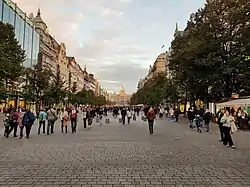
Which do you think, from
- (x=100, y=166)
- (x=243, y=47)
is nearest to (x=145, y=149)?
(x=100, y=166)

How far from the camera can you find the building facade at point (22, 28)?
58344 millimetres

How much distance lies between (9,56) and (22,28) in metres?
34.5

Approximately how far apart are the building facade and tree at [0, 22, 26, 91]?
17690 millimetres

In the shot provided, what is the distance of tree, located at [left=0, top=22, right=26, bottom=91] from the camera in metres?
32.6

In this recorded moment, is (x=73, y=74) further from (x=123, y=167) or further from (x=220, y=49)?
(x=123, y=167)

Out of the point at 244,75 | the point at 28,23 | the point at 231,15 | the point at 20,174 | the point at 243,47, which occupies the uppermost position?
the point at 28,23

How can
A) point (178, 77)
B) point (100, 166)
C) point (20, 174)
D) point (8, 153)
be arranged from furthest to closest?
1. point (178, 77)
2. point (8, 153)
3. point (100, 166)
4. point (20, 174)

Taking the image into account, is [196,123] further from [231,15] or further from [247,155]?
[231,15]

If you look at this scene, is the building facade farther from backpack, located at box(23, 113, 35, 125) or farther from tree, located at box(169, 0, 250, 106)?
backpack, located at box(23, 113, 35, 125)

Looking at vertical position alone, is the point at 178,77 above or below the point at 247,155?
above

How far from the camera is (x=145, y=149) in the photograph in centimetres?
1435

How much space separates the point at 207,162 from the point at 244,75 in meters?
31.1

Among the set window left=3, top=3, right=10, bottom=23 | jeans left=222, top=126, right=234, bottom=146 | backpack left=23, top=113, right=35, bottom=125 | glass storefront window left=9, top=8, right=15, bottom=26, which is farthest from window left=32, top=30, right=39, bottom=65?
jeans left=222, top=126, right=234, bottom=146

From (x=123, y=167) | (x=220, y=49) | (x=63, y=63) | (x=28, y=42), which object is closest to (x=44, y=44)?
(x=28, y=42)
